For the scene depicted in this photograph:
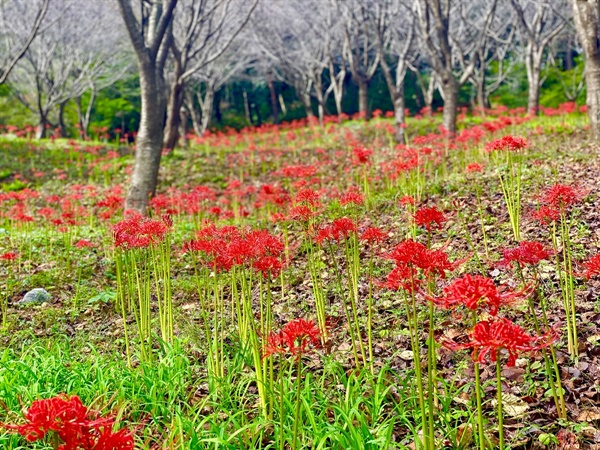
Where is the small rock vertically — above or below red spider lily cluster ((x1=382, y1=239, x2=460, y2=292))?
below

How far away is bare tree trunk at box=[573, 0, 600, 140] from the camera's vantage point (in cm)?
831

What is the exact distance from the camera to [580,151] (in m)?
8.18

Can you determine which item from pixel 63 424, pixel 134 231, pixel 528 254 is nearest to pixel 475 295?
pixel 528 254

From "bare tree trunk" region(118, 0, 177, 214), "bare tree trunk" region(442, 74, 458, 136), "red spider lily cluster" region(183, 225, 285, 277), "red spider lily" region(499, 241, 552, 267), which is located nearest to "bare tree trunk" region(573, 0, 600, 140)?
"bare tree trunk" region(442, 74, 458, 136)

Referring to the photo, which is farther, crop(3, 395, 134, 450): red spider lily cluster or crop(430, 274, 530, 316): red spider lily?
crop(430, 274, 530, 316): red spider lily

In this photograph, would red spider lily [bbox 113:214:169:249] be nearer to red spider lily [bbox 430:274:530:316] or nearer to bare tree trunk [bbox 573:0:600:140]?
red spider lily [bbox 430:274:530:316]

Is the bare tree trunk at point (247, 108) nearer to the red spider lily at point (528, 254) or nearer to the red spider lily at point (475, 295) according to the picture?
the red spider lily at point (528, 254)

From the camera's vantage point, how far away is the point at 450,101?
40.1ft

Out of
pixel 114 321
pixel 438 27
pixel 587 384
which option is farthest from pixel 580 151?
pixel 114 321

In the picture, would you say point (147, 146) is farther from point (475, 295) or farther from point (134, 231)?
point (475, 295)

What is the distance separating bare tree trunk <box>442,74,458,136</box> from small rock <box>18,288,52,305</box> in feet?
32.0

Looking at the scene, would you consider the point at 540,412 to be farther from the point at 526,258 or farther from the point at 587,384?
the point at 526,258

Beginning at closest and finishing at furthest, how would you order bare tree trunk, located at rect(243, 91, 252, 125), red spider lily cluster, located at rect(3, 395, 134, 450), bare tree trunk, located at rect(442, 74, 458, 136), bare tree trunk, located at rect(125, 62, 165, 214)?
red spider lily cluster, located at rect(3, 395, 134, 450)
bare tree trunk, located at rect(125, 62, 165, 214)
bare tree trunk, located at rect(442, 74, 458, 136)
bare tree trunk, located at rect(243, 91, 252, 125)

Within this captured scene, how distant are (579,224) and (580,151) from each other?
412 centimetres
